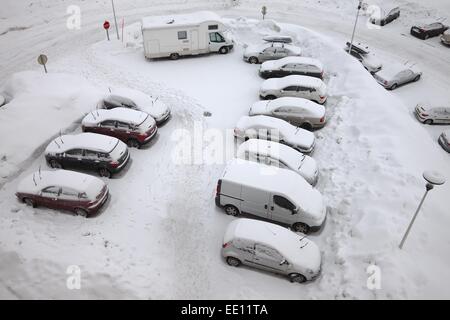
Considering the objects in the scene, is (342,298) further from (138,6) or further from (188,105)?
(138,6)

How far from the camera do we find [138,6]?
33.7 m

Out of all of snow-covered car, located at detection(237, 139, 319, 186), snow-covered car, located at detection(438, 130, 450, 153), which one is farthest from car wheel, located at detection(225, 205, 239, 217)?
snow-covered car, located at detection(438, 130, 450, 153)

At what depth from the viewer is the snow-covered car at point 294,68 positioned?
22172 mm

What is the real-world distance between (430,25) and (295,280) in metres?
28.2

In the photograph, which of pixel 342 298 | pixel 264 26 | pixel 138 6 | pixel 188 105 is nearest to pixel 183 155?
pixel 188 105

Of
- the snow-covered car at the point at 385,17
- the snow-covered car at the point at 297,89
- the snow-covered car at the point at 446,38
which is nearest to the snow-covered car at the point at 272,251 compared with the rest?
the snow-covered car at the point at 297,89

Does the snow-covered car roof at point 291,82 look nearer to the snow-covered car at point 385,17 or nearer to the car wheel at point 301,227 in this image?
the car wheel at point 301,227

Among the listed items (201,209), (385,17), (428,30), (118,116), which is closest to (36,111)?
(118,116)

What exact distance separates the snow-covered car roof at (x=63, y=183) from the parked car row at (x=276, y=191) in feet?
15.4

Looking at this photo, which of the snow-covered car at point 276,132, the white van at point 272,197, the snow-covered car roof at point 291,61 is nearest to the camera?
the white van at point 272,197

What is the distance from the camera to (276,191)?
1339 cm

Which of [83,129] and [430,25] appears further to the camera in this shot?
[430,25]

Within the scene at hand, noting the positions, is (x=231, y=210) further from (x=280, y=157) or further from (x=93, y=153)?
(x=93, y=153)

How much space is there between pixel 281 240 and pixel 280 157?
4.21 metres
